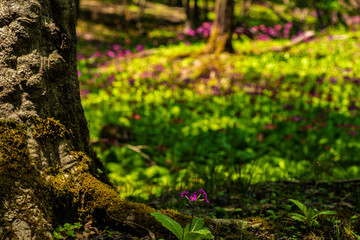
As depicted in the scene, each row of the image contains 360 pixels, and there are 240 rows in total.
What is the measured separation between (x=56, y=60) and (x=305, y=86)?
6.79 metres

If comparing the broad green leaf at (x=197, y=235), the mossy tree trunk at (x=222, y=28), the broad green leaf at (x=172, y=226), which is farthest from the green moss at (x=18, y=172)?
the mossy tree trunk at (x=222, y=28)

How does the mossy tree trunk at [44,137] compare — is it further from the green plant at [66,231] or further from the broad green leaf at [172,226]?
the broad green leaf at [172,226]

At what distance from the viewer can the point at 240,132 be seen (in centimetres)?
556

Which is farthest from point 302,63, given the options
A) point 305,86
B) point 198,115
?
point 198,115

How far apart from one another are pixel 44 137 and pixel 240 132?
4215 mm

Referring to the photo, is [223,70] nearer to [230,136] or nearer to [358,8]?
[230,136]

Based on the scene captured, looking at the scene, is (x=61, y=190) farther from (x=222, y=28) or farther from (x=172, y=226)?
(x=222, y=28)

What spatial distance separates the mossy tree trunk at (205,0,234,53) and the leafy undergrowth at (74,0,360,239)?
1.30 feet

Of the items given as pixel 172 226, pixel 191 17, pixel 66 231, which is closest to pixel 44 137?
pixel 66 231

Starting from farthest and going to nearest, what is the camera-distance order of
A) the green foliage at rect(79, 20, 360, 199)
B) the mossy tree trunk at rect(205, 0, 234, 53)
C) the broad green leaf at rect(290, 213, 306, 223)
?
the mossy tree trunk at rect(205, 0, 234, 53) → the green foliage at rect(79, 20, 360, 199) → the broad green leaf at rect(290, 213, 306, 223)

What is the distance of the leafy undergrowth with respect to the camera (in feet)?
8.76

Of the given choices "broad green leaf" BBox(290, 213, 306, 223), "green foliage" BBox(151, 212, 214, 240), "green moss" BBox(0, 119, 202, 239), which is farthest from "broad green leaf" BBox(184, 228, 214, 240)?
"broad green leaf" BBox(290, 213, 306, 223)

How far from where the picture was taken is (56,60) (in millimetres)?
1851

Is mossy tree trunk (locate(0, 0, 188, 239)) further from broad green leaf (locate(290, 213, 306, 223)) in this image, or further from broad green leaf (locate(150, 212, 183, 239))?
broad green leaf (locate(290, 213, 306, 223))
